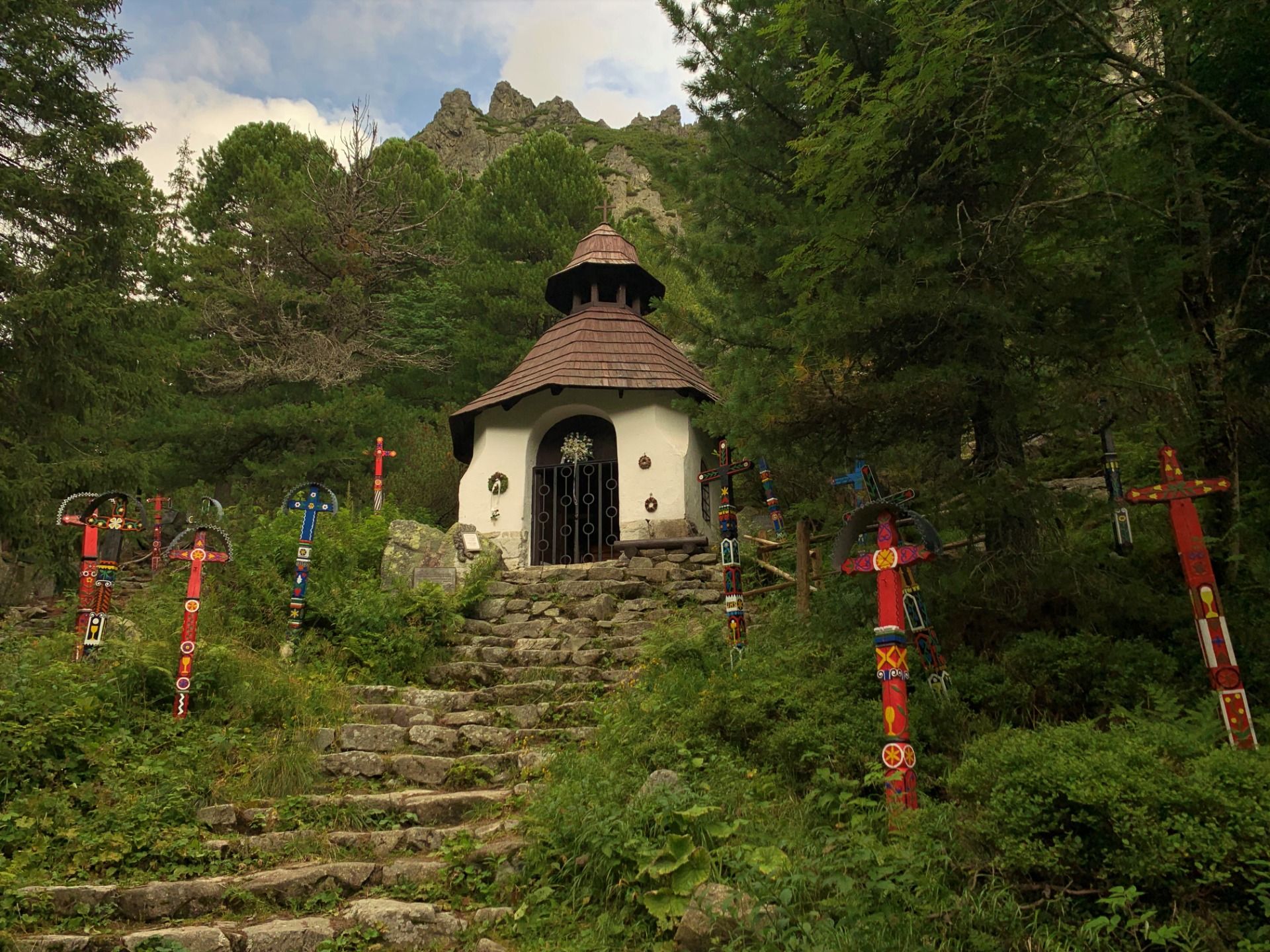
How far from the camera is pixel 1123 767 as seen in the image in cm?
331

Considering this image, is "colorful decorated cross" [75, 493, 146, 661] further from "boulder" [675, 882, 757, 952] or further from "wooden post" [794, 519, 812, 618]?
"wooden post" [794, 519, 812, 618]

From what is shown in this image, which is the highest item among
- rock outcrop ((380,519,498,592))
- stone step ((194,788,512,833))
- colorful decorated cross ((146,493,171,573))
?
colorful decorated cross ((146,493,171,573))

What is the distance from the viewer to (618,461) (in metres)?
12.4

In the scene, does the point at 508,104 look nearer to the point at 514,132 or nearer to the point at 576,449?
the point at 514,132

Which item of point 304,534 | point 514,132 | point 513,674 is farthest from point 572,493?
point 514,132

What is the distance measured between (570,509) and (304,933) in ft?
31.9

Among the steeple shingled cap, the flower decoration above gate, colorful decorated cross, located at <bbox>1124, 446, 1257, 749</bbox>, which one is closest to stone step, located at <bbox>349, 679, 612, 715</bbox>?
colorful decorated cross, located at <bbox>1124, 446, 1257, 749</bbox>

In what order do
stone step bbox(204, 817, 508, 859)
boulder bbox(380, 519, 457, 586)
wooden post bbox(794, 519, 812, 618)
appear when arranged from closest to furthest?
stone step bbox(204, 817, 508, 859) < wooden post bbox(794, 519, 812, 618) < boulder bbox(380, 519, 457, 586)

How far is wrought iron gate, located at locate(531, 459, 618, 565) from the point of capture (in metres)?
12.6

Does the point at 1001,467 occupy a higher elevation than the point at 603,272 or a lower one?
lower

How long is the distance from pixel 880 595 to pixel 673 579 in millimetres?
5422

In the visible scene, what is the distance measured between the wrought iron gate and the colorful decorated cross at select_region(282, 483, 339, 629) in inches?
182

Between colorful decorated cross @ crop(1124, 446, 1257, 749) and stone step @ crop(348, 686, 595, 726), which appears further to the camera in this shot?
stone step @ crop(348, 686, 595, 726)

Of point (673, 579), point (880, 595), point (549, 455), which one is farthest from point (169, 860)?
point (549, 455)
